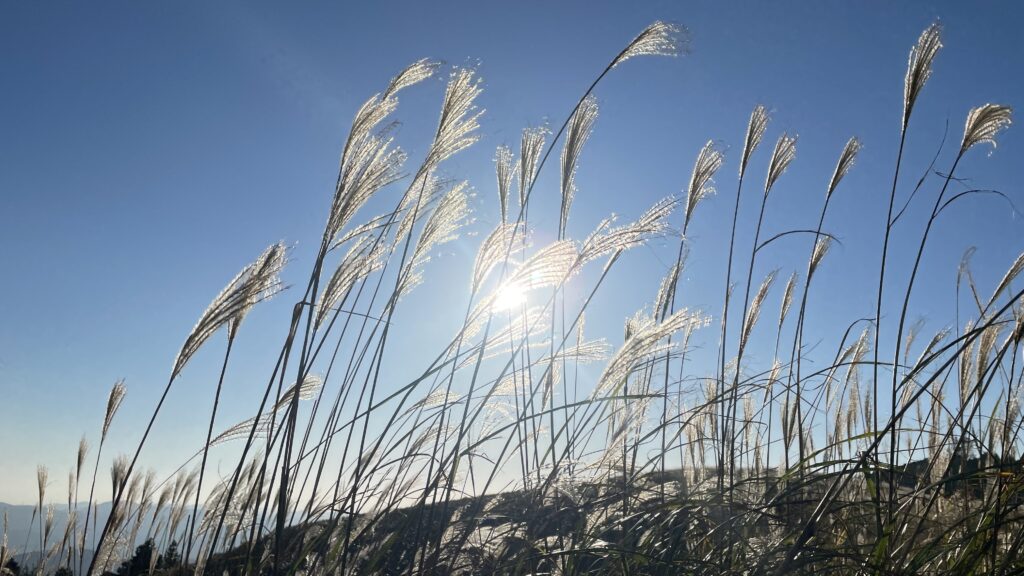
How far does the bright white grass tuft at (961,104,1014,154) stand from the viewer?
8.38 ft

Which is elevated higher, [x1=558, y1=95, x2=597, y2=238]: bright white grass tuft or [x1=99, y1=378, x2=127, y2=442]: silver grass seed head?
[x1=558, y1=95, x2=597, y2=238]: bright white grass tuft

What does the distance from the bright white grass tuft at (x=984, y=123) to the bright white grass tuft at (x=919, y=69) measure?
0.26 m

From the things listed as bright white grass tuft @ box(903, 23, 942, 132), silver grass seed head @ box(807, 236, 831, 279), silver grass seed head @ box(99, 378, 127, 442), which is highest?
bright white grass tuft @ box(903, 23, 942, 132)

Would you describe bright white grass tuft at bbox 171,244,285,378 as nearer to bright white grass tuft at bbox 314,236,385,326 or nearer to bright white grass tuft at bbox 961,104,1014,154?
bright white grass tuft at bbox 314,236,385,326

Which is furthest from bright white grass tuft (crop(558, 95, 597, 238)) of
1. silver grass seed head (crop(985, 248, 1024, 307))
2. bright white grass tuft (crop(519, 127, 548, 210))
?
silver grass seed head (crop(985, 248, 1024, 307))

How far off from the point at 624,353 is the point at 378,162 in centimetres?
114

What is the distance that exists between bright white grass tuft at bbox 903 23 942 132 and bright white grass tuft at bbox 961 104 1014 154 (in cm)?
26

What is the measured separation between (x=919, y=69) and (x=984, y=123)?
33cm

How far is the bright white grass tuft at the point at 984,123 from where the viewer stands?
8.38 feet

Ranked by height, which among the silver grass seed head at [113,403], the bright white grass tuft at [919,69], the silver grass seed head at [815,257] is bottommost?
the silver grass seed head at [113,403]

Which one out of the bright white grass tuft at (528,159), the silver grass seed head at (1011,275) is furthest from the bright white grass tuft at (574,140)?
the silver grass seed head at (1011,275)

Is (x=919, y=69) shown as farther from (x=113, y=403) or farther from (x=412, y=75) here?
(x=113, y=403)

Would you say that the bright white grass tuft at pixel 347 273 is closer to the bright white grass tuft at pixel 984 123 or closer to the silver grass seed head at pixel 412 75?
the silver grass seed head at pixel 412 75

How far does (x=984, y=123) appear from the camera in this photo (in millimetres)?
2586
